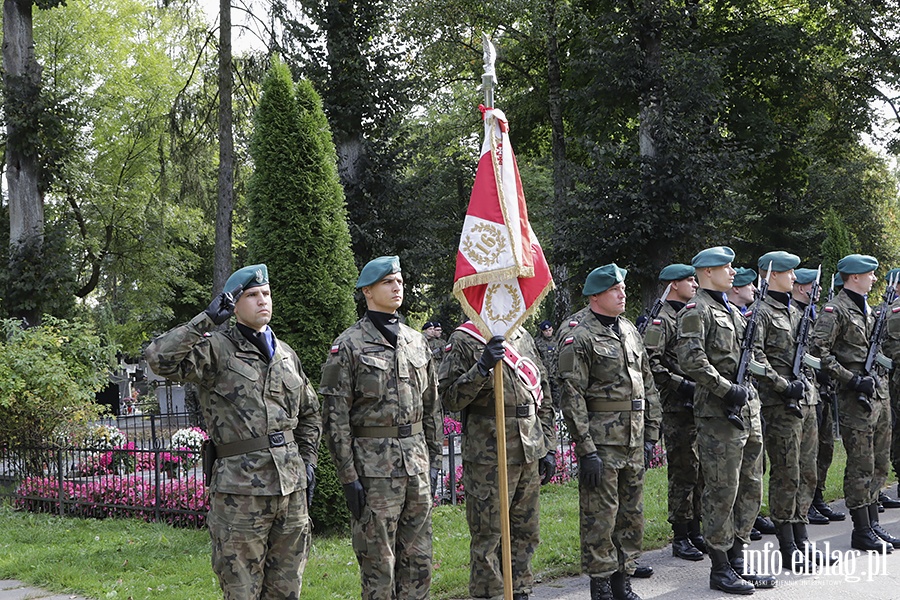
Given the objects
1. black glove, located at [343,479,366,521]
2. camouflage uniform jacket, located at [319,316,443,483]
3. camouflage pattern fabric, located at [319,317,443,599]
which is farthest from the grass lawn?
camouflage uniform jacket, located at [319,316,443,483]

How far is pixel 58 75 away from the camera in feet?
87.9

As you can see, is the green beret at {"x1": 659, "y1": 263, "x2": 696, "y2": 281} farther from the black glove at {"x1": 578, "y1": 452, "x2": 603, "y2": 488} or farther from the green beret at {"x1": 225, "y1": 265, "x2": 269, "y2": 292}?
the green beret at {"x1": 225, "y1": 265, "x2": 269, "y2": 292}

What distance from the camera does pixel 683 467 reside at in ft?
24.1

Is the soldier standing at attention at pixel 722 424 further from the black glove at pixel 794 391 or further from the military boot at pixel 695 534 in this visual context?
the military boot at pixel 695 534

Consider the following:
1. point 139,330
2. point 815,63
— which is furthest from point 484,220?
point 139,330

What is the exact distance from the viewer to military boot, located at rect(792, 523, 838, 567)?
668cm

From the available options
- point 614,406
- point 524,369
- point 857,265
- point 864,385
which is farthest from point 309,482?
point 857,265

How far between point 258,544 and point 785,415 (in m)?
4.56

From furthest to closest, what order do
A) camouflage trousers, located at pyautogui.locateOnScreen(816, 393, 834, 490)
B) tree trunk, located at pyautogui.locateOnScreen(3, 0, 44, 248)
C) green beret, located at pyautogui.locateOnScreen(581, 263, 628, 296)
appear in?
1. tree trunk, located at pyautogui.locateOnScreen(3, 0, 44, 248)
2. camouflage trousers, located at pyautogui.locateOnScreen(816, 393, 834, 490)
3. green beret, located at pyautogui.locateOnScreen(581, 263, 628, 296)

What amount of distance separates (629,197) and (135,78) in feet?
67.4

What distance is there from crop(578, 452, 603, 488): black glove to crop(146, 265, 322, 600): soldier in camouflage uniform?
1.99 m

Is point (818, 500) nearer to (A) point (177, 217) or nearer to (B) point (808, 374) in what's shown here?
(B) point (808, 374)

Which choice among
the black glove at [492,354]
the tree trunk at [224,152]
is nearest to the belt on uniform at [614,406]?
the black glove at [492,354]

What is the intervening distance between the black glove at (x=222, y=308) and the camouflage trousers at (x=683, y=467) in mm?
4463
